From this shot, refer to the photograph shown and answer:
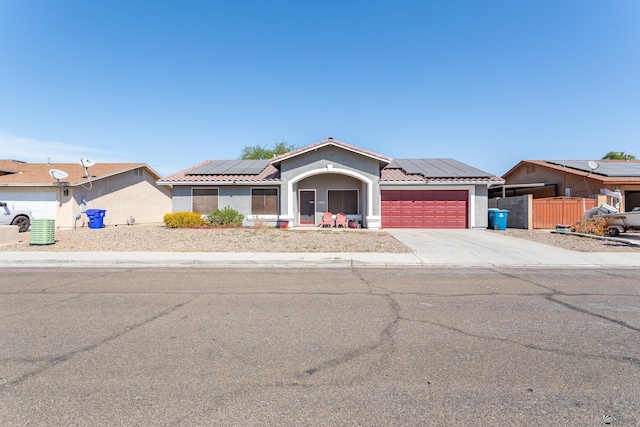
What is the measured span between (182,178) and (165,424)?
20761mm

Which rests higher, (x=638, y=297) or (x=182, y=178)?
(x=182, y=178)

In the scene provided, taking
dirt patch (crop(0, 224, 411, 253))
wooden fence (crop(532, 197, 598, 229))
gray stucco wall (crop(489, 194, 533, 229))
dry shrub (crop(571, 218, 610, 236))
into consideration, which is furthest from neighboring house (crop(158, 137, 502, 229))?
dry shrub (crop(571, 218, 610, 236))

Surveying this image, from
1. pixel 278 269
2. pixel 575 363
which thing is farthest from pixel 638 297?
pixel 278 269

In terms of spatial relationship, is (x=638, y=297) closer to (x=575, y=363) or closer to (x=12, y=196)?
(x=575, y=363)

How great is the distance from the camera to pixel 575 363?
3.88 metres

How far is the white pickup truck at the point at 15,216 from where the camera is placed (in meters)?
17.8

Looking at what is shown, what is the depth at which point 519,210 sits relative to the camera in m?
21.4

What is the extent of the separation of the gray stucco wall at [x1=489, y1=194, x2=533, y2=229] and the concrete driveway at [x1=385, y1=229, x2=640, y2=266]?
6027 mm

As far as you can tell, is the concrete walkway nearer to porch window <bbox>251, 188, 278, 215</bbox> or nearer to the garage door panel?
porch window <bbox>251, 188, 278, 215</bbox>

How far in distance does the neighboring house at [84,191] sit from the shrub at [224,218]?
887 centimetres

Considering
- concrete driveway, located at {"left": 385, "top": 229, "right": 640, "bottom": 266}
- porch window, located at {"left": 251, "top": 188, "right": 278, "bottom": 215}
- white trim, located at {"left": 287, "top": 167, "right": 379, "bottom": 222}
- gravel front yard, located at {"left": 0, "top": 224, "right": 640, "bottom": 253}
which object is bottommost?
concrete driveway, located at {"left": 385, "top": 229, "right": 640, "bottom": 266}

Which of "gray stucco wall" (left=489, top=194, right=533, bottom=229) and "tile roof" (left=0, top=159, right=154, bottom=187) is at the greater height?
"tile roof" (left=0, top=159, right=154, bottom=187)

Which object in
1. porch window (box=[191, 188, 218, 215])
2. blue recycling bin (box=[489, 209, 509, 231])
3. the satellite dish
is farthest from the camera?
porch window (box=[191, 188, 218, 215])

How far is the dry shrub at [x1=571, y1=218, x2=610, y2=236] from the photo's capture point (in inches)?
666
